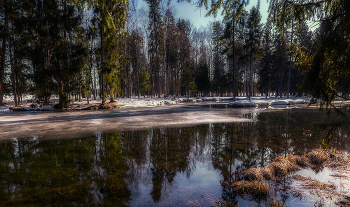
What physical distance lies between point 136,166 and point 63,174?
175cm

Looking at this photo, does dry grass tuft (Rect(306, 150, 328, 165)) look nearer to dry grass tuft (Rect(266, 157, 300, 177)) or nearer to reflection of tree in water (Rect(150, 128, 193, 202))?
dry grass tuft (Rect(266, 157, 300, 177))

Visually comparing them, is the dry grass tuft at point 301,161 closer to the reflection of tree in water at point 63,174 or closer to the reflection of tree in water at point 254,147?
the reflection of tree in water at point 254,147

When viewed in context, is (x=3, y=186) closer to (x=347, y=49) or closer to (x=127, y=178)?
(x=127, y=178)

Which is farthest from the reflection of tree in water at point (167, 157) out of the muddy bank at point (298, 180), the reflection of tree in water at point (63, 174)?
the muddy bank at point (298, 180)

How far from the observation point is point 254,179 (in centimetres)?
382

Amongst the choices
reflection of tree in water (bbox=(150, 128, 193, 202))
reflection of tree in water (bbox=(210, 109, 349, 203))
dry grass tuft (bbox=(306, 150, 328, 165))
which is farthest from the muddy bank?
reflection of tree in water (bbox=(150, 128, 193, 202))

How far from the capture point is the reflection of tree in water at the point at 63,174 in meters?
3.24

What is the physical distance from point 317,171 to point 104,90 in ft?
70.7

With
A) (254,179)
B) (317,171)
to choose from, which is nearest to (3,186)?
(254,179)

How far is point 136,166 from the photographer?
4.68 meters

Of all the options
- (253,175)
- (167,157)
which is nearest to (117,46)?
(167,157)

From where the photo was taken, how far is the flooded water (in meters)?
3.26

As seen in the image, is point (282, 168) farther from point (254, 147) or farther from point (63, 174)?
point (63, 174)

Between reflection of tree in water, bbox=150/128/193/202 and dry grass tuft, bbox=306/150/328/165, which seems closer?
reflection of tree in water, bbox=150/128/193/202
